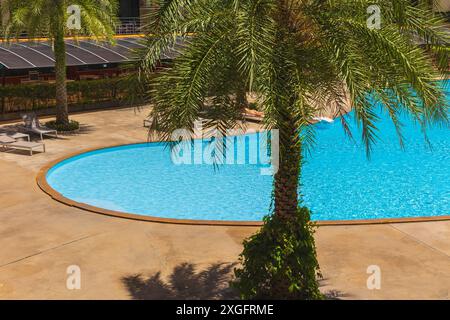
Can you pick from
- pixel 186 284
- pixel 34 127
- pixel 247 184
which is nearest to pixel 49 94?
pixel 34 127

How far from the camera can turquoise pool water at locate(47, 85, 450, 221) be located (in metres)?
16.1

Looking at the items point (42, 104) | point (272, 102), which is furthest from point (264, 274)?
point (42, 104)

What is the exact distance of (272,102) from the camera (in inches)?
282

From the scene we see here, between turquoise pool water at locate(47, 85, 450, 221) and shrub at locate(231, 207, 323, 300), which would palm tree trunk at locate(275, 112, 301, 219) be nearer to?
shrub at locate(231, 207, 323, 300)

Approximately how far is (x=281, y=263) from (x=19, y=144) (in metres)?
14.4

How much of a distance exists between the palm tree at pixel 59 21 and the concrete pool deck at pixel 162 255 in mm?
9570

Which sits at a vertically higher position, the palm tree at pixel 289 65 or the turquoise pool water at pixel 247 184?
the palm tree at pixel 289 65

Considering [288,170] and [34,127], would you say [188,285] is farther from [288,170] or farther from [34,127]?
[34,127]

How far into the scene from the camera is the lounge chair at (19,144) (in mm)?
19903

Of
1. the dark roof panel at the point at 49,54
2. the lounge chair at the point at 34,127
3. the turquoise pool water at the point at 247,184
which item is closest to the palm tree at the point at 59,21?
the lounge chair at the point at 34,127

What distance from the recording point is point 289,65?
7.72 metres

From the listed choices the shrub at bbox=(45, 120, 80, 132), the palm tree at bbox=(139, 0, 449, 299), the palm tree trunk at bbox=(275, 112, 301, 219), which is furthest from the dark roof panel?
the palm tree trunk at bbox=(275, 112, 301, 219)

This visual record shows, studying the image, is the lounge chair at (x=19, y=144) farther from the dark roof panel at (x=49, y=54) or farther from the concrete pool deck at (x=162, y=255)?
the dark roof panel at (x=49, y=54)
